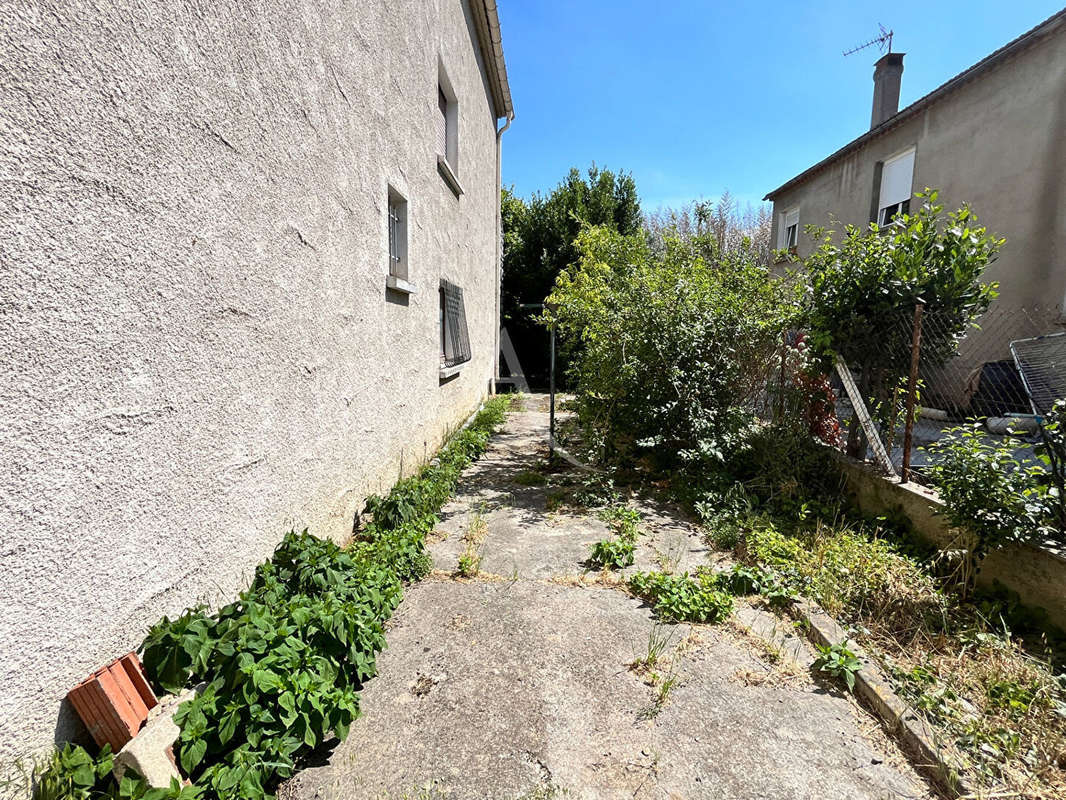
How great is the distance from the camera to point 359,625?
2203 millimetres

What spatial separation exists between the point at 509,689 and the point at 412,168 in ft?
14.6

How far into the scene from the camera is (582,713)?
2.10 m

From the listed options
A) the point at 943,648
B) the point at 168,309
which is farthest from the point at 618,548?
the point at 168,309

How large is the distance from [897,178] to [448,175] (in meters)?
9.29

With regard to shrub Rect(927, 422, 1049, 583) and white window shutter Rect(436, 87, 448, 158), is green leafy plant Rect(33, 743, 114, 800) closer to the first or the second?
shrub Rect(927, 422, 1049, 583)

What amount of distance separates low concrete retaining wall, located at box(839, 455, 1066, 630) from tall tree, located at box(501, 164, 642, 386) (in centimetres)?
1306

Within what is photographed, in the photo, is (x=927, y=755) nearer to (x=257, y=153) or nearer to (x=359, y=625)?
(x=359, y=625)

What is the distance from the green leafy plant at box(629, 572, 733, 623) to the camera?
112 inches

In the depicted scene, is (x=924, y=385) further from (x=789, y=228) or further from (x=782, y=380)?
(x=789, y=228)

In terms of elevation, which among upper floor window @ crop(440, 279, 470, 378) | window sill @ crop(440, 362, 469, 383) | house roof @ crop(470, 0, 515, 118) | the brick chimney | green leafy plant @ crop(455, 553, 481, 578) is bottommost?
green leafy plant @ crop(455, 553, 481, 578)

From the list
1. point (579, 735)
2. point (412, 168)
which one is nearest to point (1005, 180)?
point (412, 168)

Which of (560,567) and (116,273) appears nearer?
(116,273)

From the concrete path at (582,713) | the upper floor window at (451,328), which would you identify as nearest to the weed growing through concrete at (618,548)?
the concrete path at (582,713)

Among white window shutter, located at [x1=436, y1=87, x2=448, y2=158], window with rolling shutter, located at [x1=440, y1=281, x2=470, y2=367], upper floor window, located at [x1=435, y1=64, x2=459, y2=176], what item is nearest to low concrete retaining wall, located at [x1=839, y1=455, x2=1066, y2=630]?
window with rolling shutter, located at [x1=440, y1=281, x2=470, y2=367]
